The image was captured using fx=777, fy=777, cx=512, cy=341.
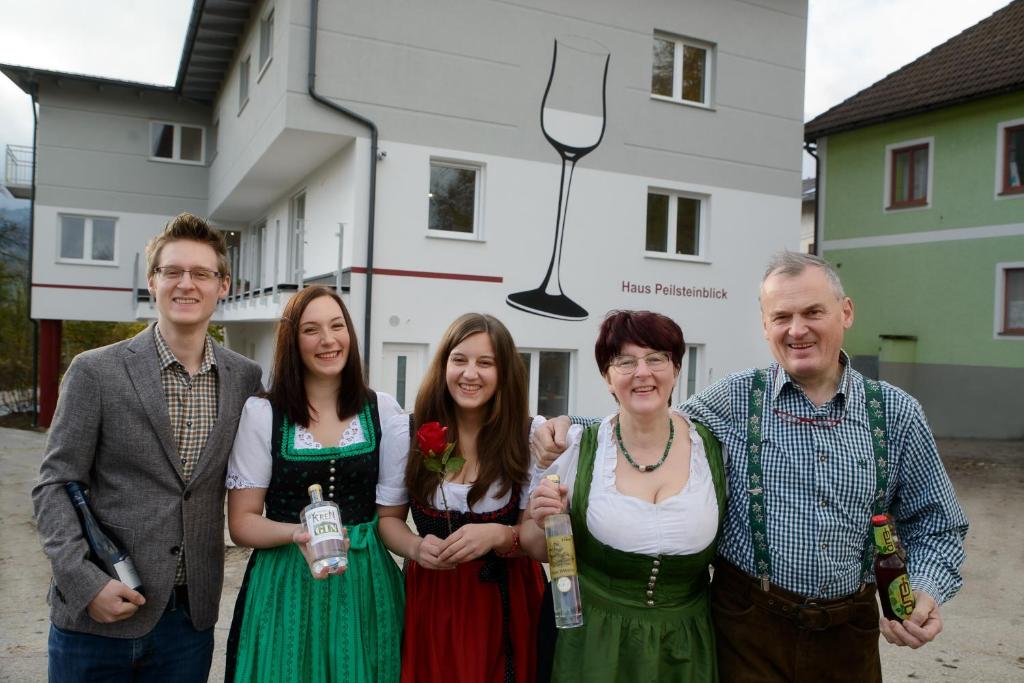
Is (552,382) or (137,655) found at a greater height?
(552,382)

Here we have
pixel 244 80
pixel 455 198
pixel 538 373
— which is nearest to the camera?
pixel 455 198

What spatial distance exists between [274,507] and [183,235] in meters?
0.99

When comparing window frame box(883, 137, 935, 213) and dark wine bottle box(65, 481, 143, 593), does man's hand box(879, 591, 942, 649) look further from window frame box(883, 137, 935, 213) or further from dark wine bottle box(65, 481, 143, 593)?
window frame box(883, 137, 935, 213)

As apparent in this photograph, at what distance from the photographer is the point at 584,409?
1220cm

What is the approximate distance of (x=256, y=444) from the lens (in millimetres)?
2637

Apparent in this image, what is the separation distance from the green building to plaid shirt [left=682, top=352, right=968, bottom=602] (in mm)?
15699

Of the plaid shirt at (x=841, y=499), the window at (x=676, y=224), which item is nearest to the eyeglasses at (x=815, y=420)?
the plaid shirt at (x=841, y=499)

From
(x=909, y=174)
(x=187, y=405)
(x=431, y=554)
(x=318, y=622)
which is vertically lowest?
(x=318, y=622)

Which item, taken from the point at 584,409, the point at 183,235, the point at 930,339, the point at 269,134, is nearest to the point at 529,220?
the point at 584,409

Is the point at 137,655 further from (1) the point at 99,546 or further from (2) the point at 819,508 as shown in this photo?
(2) the point at 819,508

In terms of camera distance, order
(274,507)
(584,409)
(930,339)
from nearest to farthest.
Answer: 1. (274,507)
2. (584,409)
3. (930,339)

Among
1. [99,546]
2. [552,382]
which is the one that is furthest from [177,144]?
[99,546]

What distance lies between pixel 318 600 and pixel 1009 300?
56.8ft

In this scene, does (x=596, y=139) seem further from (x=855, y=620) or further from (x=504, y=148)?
(x=855, y=620)
